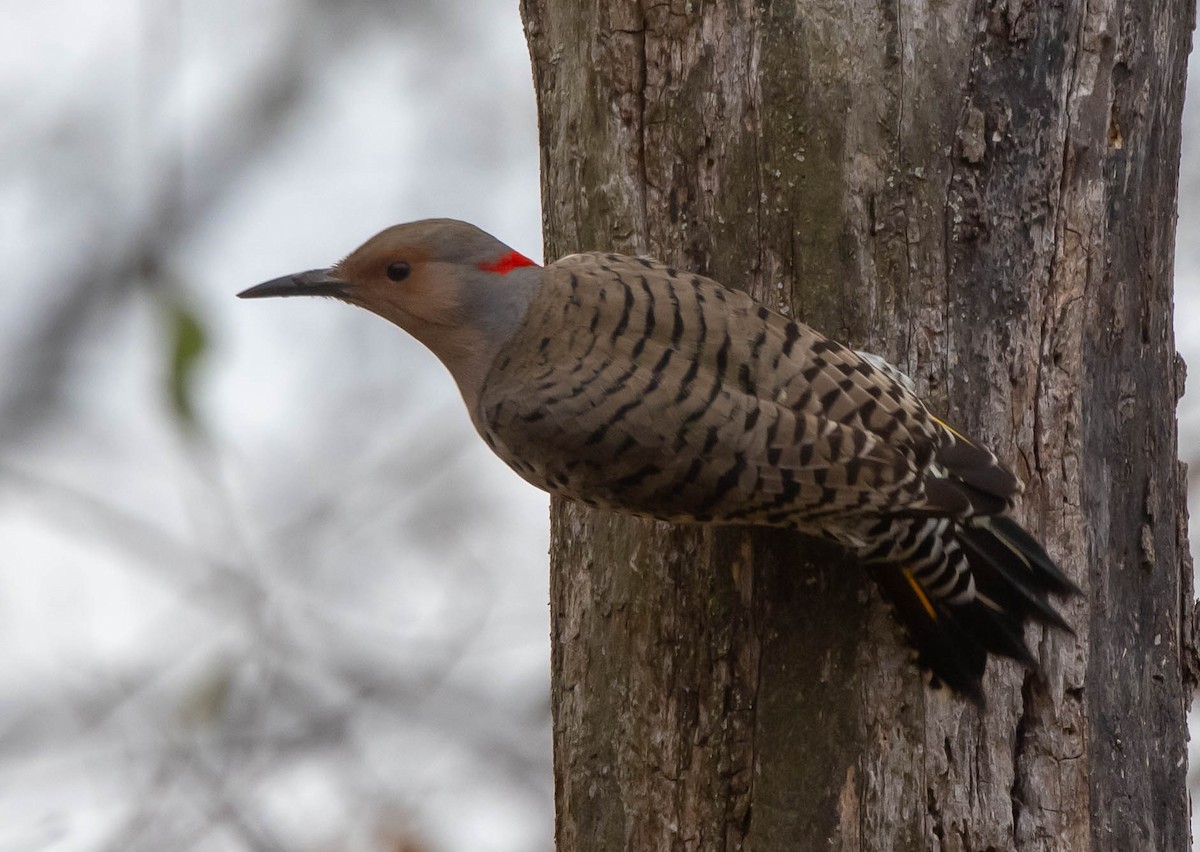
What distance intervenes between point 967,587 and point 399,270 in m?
1.39

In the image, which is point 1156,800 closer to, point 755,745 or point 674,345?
point 755,745

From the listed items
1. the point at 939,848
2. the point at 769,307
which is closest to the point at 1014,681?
the point at 939,848

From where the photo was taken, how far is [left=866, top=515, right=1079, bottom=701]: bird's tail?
8.05 ft

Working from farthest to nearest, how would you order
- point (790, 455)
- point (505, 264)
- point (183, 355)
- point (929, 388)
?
point (505, 264), point (929, 388), point (790, 455), point (183, 355)

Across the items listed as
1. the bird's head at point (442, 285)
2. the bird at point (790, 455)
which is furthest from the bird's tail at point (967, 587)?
the bird's head at point (442, 285)

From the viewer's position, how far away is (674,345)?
102 inches

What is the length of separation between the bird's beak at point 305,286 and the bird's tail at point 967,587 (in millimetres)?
1329

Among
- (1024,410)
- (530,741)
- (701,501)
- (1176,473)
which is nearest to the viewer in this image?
(701,501)

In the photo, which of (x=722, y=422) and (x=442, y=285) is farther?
(x=442, y=285)

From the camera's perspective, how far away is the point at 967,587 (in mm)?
2549

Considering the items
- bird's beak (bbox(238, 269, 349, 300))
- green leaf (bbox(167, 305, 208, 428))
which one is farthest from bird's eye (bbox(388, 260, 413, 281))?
green leaf (bbox(167, 305, 208, 428))

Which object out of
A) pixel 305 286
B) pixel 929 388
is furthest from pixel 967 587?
pixel 305 286

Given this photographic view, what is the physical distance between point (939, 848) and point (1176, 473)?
36.8 inches

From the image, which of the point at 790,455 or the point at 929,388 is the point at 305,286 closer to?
the point at 790,455
